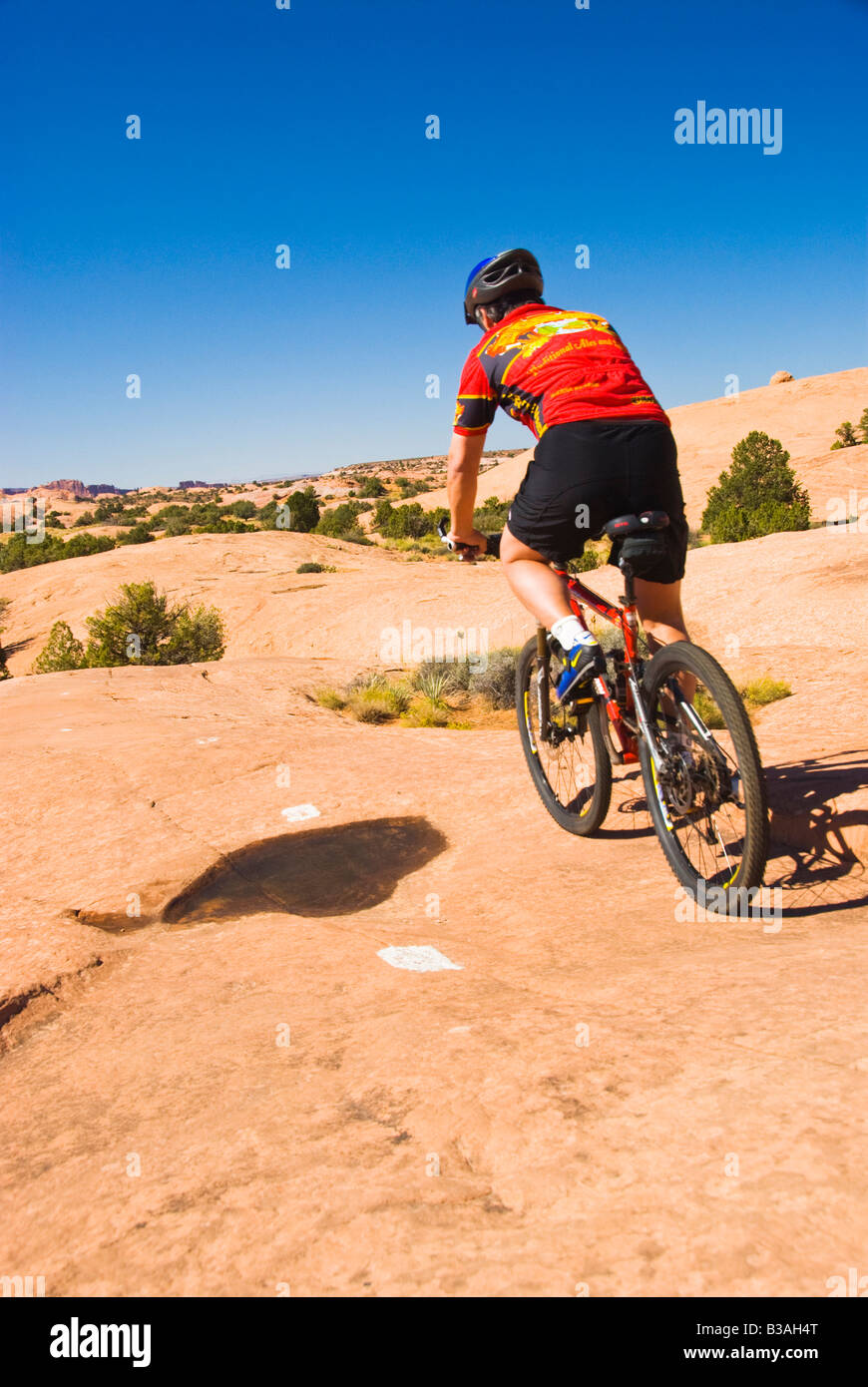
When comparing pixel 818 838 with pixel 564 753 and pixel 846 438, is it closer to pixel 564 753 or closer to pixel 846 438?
pixel 564 753

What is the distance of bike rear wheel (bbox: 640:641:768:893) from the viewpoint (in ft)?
9.21

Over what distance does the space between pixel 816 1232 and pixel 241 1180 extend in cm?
97

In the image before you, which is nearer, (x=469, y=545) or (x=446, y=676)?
(x=469, y=545)

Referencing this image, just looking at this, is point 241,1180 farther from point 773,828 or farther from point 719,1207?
point 773,828

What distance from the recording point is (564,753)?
4531 mm

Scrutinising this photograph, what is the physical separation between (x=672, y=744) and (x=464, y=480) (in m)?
1.48

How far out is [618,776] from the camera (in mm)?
4531

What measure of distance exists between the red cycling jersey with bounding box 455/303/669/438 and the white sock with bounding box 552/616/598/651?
694 mm

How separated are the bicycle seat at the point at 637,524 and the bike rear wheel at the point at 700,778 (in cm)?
42

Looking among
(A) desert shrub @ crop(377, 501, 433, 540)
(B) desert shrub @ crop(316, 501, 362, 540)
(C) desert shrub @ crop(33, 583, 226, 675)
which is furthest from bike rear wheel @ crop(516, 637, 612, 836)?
(A) desert shrub @ crop(377, 501, 433, 540)

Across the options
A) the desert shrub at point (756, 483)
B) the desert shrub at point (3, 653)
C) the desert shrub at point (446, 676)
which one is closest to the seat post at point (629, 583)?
the desert shrub at point (446, 676)

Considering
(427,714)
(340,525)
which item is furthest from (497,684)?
(340,525)

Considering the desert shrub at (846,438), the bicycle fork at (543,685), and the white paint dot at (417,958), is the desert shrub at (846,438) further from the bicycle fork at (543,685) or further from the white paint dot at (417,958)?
the white paint dot at (417,958)

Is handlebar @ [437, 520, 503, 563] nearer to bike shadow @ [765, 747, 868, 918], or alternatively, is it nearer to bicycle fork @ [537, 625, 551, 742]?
bicycle fork @ [537, 625, 551, 742]
